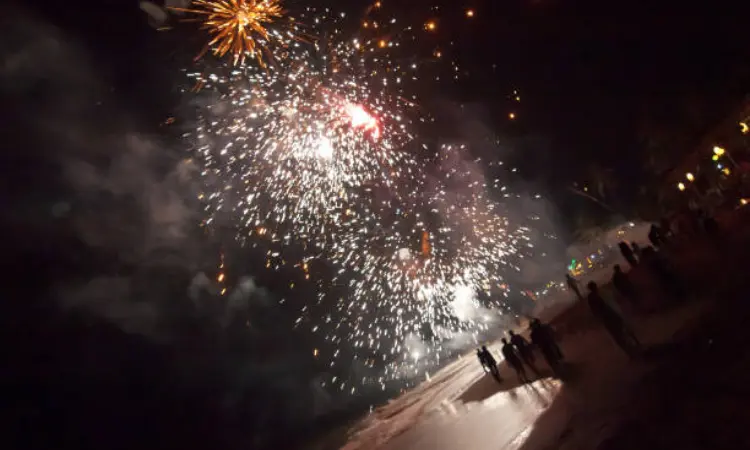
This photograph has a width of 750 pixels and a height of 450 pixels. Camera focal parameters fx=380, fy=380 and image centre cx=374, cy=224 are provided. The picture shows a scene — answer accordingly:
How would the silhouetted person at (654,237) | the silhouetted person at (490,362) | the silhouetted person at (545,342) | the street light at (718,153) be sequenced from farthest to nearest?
the street light at (718,153)
the silhouetted person at (654,237)
the silhouetted person at (490,362)
the silhouetted person at (545,342)

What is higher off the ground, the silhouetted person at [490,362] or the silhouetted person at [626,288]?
the silhouetted person at [626,288]

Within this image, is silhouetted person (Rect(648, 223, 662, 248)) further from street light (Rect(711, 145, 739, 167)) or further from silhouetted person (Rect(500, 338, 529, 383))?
street light (Rect(711, 145, 739, 167))

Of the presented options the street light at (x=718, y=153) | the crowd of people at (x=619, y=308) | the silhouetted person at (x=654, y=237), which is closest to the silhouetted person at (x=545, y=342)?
the crowd of people at (x=619, y=308)

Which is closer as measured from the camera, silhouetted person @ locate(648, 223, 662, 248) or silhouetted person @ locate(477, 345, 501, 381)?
silhouetted person @ locate(477, 345, 501, 381)

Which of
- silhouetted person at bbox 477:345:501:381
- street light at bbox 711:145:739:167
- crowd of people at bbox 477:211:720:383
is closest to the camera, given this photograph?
crowd of people at bbox 477:211:720:383

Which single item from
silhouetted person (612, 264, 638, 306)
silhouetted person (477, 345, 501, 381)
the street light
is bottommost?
silhouetted person (477, 345, 501, 381)

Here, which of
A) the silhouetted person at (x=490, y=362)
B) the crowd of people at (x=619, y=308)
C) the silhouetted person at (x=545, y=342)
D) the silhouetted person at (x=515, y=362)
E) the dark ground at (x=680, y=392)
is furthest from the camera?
the silhouetted person at (x=490, y=362)

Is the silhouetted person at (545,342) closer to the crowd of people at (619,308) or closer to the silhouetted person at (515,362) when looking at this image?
the crowd of people at (619,308)

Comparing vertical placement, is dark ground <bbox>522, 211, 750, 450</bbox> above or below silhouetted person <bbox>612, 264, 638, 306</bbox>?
below

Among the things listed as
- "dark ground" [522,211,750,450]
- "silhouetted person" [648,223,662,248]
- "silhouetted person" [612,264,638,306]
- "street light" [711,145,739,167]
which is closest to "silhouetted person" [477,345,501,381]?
"silhouetted person" [612,264,638,306]

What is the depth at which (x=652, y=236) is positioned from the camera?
1673 cm

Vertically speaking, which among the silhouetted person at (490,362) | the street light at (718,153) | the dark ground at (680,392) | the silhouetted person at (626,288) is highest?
the street light at (718,153)

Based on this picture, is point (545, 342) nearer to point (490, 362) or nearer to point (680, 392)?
point (490, 362)

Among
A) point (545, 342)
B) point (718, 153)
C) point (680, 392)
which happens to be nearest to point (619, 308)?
point (545, 342)
